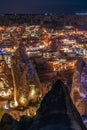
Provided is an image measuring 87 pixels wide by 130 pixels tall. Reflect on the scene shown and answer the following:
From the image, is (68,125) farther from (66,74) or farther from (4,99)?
(66,74)

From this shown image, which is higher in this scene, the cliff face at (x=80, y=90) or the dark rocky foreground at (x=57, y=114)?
the dark rocky foreground at (x=57, y=114)

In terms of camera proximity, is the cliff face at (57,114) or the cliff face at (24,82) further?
the cliff face at (24,82)

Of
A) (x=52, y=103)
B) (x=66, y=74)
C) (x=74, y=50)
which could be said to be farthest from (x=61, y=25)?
(x=52, y=103)

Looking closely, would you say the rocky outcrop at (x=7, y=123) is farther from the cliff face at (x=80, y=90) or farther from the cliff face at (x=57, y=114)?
the cliff face at (x=80, y=90)

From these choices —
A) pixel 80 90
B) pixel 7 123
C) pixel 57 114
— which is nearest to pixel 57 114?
pixel 57 114

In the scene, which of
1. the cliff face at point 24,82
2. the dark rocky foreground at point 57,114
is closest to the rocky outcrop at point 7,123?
the dark rocky foreground at point 57,114

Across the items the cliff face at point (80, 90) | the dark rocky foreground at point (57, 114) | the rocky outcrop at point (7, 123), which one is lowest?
the cliff face at point (80, 90)
